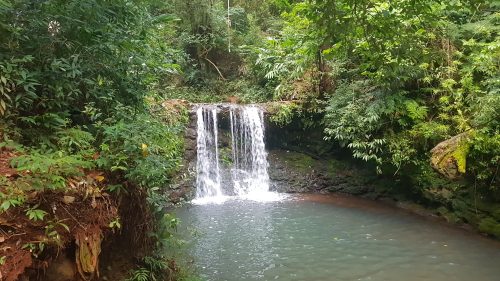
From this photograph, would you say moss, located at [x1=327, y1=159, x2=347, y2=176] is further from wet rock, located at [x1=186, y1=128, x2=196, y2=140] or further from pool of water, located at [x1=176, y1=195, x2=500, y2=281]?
wet rock, located at [x1=186, y1=128, x2=196, y2=140]

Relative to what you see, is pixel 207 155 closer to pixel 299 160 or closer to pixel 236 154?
pixel 236 154

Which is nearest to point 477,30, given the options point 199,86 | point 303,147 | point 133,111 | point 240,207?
point 303,147

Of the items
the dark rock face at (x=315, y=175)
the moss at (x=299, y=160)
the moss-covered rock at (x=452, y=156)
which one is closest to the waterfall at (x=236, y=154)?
the dark rock face at (x=315, y=175)

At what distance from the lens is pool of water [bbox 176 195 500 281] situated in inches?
233

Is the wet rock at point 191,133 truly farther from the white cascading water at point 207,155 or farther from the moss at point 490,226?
the moss at point 490,226

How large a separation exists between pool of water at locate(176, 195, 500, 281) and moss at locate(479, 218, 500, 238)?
0.66ft

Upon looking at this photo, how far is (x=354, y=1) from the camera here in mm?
3307

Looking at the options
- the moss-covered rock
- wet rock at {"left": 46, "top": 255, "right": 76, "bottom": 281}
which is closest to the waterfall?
the moss-covered rock

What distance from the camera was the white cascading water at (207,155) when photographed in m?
11.6

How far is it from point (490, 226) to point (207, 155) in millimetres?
7748

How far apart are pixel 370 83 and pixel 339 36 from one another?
294 inches

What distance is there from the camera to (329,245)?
7156 mm

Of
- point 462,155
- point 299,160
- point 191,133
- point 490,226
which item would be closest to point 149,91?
point 462,155

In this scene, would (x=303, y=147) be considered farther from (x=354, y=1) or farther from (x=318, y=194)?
(x=354, y=1)
